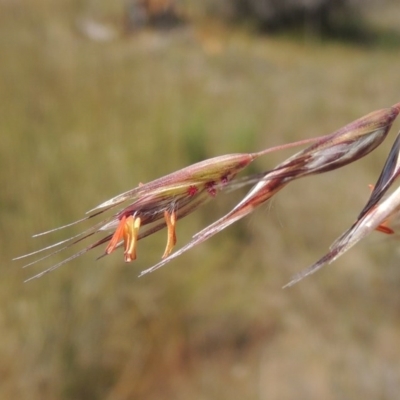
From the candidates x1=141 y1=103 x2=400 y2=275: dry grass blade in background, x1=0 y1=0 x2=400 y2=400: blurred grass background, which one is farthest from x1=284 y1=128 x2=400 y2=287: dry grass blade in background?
x1=0 y1=0 x2=400 y2=400: blurred grass background

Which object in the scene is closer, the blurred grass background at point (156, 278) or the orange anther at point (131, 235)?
the orange anther at point (131, 235)

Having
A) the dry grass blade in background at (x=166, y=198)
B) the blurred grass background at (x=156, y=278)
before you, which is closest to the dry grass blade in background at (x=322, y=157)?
the dry grass blade in background at (x=166, y=198)

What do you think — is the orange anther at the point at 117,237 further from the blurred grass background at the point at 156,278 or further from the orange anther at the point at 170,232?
the blurred grass background at the point at 156,278

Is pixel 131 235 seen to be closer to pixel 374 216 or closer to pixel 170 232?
pixel 170 232

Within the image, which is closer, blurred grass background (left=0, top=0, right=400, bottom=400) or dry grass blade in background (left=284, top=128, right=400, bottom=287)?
dry grass blade in background (left=284, top=128, right=400, bottom=287)

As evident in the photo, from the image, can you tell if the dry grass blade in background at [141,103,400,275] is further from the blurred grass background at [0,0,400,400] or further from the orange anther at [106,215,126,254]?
the blurred grass background at [0,0,400,400]

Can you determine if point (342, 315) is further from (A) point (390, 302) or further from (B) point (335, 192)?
(B) point (335, 192)

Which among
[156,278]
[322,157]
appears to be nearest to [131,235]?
[322,157]
